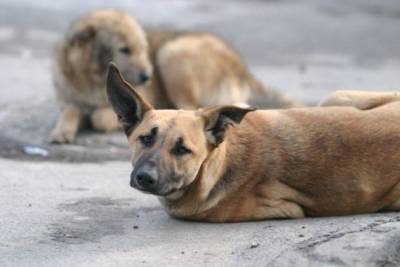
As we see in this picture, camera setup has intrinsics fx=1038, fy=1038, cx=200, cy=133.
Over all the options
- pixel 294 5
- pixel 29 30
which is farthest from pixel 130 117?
pixel 294 5

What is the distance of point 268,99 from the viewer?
10.2m

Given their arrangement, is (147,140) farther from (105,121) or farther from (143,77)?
(143,77)

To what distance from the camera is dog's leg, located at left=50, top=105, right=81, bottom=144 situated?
884cm

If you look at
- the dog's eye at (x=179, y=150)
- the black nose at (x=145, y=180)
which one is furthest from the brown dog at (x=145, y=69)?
the black nose at (x=145, y=180)

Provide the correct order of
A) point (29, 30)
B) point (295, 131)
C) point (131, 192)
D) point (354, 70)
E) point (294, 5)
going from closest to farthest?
1. point (295, 131)
2. point (131, 192)
3. point (354, 70)
4. point (29, 30)
5. point (294, 5)

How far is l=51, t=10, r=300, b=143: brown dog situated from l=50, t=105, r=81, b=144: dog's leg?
11mm

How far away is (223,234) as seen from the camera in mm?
5910

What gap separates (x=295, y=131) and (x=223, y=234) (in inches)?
32.9

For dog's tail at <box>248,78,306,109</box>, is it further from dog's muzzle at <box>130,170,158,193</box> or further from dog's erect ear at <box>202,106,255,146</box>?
dog's muzzle at <box>130,170,158,193</box>

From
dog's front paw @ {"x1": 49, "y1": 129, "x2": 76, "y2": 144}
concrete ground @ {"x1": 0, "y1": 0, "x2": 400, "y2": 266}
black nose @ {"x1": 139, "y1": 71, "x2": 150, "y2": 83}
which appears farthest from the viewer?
black nose @ {"x1": 139, "y1": 71, "x2": 150, "y2": 83}

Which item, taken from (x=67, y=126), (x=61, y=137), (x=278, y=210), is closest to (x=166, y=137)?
(x=278, y=210)

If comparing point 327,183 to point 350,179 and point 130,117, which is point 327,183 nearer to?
point 350,179

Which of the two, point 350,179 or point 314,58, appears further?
point 314,58

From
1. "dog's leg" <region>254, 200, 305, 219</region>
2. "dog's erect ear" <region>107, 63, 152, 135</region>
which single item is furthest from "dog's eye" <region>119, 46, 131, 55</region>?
"dog's leg" <region>254, 200, 305, 219</region>
